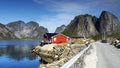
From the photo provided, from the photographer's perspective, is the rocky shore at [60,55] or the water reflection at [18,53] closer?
the rocky shore at [60,55]

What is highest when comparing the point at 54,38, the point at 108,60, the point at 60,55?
the point at 54,38

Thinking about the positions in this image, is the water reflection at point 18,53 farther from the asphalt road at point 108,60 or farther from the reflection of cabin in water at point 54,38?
the asphalt road at point 108,60

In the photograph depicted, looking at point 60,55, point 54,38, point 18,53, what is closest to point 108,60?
point 60,55

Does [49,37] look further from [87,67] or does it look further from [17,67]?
[87,67]

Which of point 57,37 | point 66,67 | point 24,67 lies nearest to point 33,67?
point 24,67

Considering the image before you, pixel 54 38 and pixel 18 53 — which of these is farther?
pixel 54 38

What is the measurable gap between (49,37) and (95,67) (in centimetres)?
9828

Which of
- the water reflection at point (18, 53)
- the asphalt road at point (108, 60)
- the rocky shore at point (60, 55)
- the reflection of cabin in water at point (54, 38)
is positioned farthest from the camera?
the reflection of cabin in water at point (54, 38)

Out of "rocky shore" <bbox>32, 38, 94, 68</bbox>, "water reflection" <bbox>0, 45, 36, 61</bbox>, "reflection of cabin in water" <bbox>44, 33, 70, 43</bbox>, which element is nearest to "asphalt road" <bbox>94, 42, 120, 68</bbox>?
"rocky shore" <bbox>32, 38, 94, 68</bbox>

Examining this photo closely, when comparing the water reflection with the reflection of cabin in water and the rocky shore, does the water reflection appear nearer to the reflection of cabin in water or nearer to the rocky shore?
the rocky shore

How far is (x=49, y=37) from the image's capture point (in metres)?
115

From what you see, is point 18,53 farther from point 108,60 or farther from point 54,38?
point 108,60

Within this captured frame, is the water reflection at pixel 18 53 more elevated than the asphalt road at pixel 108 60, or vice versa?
the asphalt road at pixel 108 60

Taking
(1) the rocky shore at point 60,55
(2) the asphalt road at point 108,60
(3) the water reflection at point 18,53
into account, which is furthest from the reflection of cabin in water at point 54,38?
(2) the asphalt road at point 108,60
